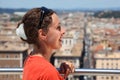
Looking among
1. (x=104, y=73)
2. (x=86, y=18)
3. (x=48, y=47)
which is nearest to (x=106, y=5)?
(x=86, y=18)

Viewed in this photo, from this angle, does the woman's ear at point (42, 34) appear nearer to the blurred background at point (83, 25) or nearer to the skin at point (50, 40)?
the skin at point (50, 40)

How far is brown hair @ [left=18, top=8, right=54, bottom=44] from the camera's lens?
1212 mm

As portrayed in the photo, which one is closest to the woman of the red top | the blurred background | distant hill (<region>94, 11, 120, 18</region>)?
the red top

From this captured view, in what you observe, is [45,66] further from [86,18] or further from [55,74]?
[86,18]

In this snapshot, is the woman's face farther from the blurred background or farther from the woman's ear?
the blurred background

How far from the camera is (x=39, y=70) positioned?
A: 115 cm

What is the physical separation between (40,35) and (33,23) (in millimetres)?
44

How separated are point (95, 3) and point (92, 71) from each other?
13.2 m

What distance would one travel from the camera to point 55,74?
1.15 m

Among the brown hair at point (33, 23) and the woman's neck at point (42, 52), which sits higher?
the brown hair at point (33, 23)

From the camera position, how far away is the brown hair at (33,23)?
3.98 ft

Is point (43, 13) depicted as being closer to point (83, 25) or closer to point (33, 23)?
point (33, 23)

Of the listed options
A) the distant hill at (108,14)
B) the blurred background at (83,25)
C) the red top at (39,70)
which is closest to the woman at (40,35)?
the red top at (39,70)

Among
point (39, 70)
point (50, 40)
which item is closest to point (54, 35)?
point (50, 40)
